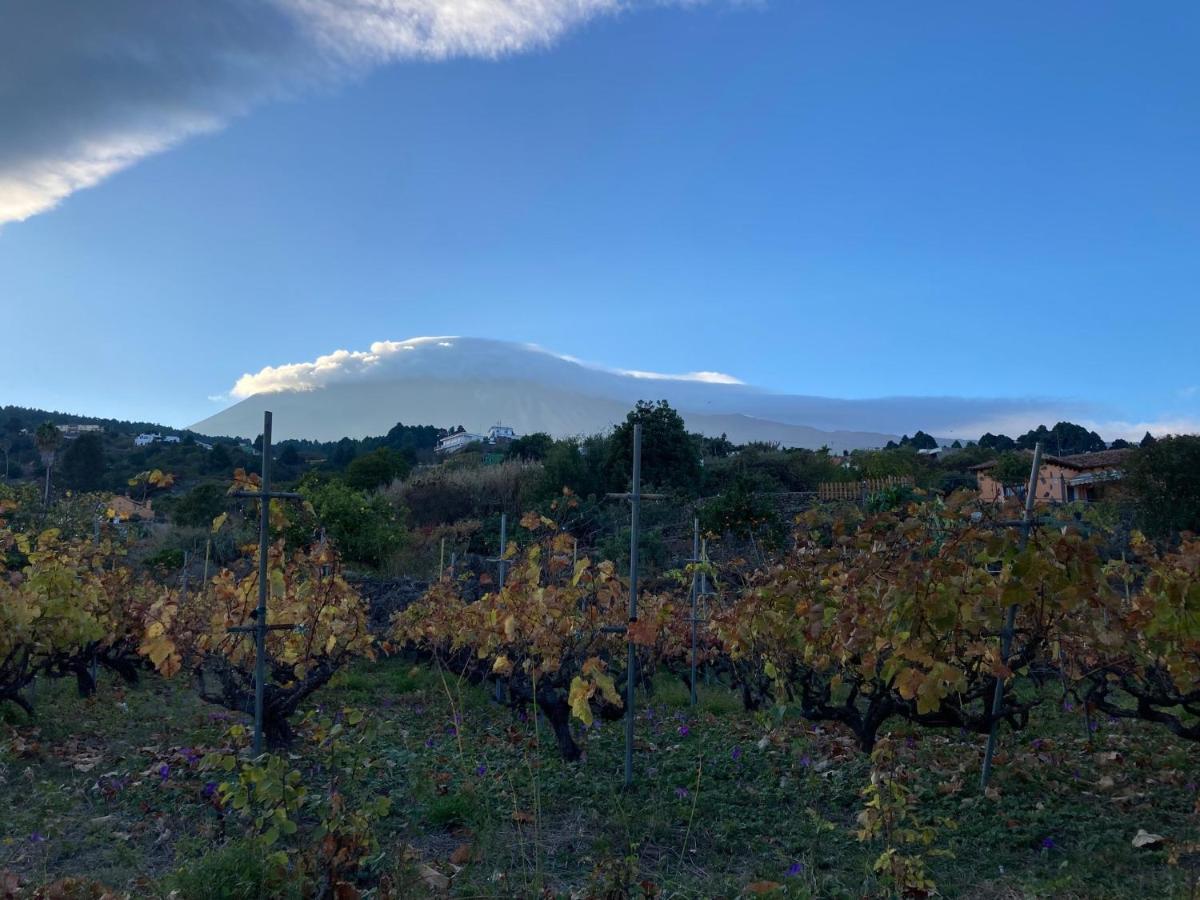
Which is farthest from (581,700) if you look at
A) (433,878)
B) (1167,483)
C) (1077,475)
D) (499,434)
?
(499,434)

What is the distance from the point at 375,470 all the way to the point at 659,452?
9.71 m

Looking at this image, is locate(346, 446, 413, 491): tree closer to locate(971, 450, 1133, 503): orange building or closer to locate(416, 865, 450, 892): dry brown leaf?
locate(971, 450, 1133, 503): orange building

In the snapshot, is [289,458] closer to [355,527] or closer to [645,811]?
[355,527]

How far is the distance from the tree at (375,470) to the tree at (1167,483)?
20151 mm

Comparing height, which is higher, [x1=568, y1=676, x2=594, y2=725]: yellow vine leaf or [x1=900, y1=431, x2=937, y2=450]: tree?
[x1=900, y1=431, x2=937, y2=450]: tree

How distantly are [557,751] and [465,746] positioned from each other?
1.95ft

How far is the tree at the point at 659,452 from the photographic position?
24.1 meters

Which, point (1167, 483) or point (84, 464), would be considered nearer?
point (1167, 483)

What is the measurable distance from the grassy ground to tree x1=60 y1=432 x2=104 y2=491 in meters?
29.3

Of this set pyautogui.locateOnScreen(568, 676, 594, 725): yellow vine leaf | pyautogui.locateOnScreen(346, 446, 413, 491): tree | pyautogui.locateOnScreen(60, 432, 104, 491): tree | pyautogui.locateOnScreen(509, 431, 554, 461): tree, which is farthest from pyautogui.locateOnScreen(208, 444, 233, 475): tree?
pyautogui.locateOnScreen(568, 676, 594, 725): yellow vine leaf

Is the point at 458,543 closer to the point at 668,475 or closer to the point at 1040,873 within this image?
the point at 668,475

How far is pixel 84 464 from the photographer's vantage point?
3300 centimetres

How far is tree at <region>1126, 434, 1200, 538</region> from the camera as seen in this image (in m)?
17.2

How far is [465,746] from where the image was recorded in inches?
222
